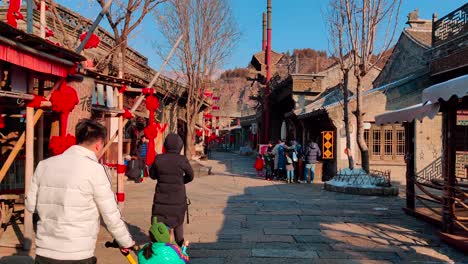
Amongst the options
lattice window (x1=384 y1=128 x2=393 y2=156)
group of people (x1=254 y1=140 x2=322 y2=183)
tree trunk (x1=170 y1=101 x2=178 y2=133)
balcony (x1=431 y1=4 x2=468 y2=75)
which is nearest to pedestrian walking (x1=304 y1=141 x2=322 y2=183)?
group of people (x1=254 y1=140 x2=322 y2=183)

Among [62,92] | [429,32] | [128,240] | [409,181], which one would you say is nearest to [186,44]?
[429,32]

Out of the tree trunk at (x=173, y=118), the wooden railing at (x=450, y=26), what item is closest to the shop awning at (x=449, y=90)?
the wooden railing at (x=450, y=26)

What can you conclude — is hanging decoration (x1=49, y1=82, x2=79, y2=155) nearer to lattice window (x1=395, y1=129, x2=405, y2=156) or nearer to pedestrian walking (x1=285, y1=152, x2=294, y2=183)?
pedestrian walking (x1=285, y1=152, x2=294, y2=183)

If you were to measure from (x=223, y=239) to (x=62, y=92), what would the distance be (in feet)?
11.5

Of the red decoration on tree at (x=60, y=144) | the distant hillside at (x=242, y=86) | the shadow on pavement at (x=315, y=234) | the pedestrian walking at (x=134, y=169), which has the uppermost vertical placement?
the distant hillside at (x=242, y=86)

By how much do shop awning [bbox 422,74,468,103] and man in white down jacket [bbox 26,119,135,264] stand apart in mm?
5138

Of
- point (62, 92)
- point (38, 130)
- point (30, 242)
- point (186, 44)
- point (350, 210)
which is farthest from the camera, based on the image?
point (186, 44)

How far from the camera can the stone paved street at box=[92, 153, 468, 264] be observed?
240 inches

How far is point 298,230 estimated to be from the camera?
7699 millimetres

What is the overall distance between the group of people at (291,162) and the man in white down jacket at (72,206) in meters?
12.8

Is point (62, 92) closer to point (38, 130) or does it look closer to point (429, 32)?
point (38, 130)

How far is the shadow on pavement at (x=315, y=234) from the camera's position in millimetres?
6074

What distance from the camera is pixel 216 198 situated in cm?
1170

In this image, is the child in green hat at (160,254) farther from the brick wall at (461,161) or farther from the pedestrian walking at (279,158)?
the brick wall at (461,161)
